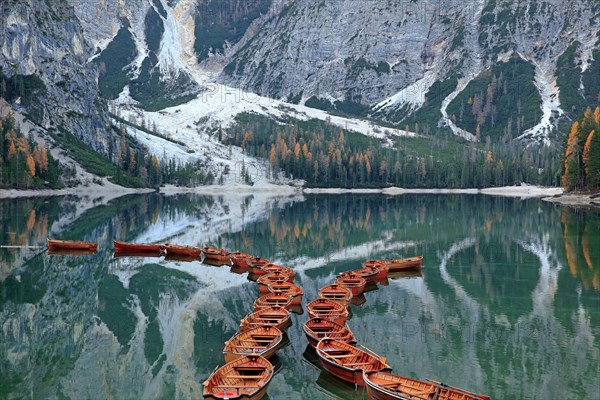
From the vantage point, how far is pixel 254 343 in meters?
34.2

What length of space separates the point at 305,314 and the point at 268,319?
755 centimetres

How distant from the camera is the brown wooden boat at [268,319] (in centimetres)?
3817

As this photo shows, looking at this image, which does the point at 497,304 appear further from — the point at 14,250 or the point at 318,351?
the point at 14,250

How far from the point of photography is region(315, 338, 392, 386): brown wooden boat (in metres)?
29.5

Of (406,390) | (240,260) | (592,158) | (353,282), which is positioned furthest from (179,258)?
(592,158)

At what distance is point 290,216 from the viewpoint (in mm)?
132000

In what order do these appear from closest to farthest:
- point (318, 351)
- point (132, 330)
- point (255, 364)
→ point (255, 364) < point (318, 351) < point (132, 330)

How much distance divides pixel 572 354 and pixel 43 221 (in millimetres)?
100451

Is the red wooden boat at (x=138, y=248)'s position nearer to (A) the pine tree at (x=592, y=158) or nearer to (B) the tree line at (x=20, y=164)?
(A) the pine tree at (x=592, y=158)

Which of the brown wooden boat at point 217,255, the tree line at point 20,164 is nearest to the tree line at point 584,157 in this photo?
the brown wooden boat at point 217,255

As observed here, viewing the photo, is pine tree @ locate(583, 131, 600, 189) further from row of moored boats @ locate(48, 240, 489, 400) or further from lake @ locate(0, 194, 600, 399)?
row of moored boats @ locate(48, 240, 489, 400)

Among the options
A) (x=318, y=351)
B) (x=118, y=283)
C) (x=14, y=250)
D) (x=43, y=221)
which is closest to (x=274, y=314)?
(x=318, y=351)

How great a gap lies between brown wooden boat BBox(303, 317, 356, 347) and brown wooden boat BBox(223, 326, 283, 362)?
2145 mm

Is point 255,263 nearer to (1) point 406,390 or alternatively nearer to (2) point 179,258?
(2) point 179,258
